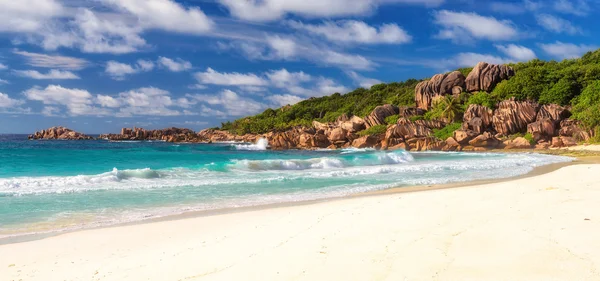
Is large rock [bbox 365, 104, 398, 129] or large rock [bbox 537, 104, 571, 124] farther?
large rock [bbox 365, 104, 398, 129]

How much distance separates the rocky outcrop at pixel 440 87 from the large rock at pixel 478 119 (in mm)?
12776

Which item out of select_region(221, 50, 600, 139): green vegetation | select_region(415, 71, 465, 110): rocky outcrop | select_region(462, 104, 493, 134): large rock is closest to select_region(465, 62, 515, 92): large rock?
select_region(221, 50, 600, 139): green vegetation

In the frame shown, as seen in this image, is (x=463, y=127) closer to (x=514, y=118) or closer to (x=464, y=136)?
(x=464, y=136)

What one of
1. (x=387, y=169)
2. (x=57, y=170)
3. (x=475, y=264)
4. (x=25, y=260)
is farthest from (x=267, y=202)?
(x=57, y=170)

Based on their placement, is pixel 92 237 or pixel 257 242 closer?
pixel 257 242

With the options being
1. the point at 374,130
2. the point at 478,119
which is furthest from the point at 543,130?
the point at 374,130

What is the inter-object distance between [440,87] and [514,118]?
1791cm

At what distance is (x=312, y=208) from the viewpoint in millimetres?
11062

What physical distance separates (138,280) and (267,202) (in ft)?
24.7

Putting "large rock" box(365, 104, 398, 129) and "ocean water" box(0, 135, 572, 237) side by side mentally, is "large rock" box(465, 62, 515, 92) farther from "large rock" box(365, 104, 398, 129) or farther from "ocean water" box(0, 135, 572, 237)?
"ocean water" box(0, 135, 572, 237)

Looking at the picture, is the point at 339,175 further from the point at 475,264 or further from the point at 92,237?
the point at 475,264

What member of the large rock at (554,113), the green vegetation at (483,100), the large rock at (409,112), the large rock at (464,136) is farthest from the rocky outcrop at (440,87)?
the large rock at (464,136)

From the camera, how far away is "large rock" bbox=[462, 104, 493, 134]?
158ft

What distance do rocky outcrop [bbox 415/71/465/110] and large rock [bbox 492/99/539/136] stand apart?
1472 centimetres
